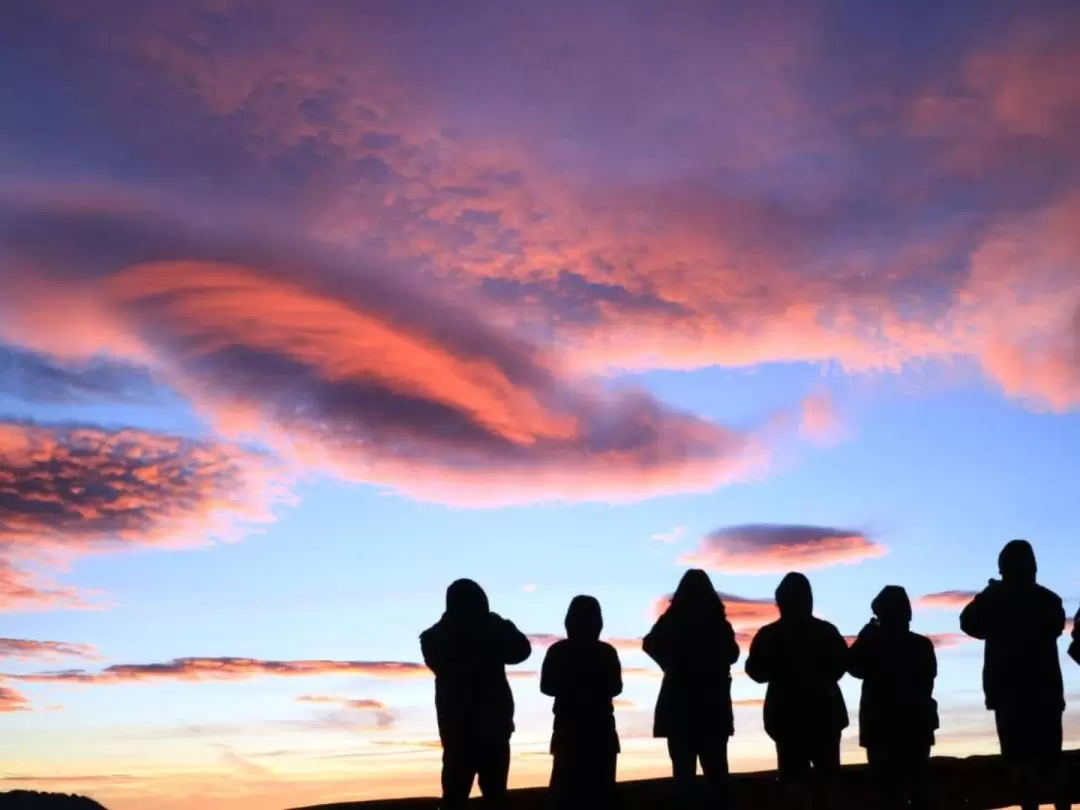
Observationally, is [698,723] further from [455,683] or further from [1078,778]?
[1078,778]

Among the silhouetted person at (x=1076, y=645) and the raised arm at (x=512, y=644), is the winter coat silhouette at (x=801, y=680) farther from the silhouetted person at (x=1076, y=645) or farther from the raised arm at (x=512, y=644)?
the silhouetted person at (x=1076, y=645)

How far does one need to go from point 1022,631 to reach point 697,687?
3242mm

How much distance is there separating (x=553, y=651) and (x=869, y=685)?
10.6 ft

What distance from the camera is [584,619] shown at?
10734 millimetres

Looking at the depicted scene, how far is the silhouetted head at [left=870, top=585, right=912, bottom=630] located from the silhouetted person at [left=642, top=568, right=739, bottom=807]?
156 cm

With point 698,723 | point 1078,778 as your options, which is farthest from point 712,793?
point 1078,778

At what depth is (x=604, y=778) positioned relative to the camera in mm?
10914

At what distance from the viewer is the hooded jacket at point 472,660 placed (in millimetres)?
10586

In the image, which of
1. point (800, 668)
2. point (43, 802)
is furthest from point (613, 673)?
point (43, 802)

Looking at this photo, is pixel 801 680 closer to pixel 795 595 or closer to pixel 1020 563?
pixel 795 595

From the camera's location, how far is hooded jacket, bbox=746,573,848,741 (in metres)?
10.4

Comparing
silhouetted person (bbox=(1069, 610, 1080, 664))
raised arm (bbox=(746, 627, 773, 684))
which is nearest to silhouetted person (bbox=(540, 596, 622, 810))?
raised arm (bbox=(746, 627, 773, 684))

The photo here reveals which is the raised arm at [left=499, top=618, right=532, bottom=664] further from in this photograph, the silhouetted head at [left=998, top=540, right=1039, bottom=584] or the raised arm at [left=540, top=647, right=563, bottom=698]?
the silhouetted head at [left=998, top=540, right=1039, bottom=584]

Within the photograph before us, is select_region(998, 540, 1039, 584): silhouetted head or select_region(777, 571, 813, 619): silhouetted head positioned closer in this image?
select_region(777, 571, 813, 619): silhouetted head
